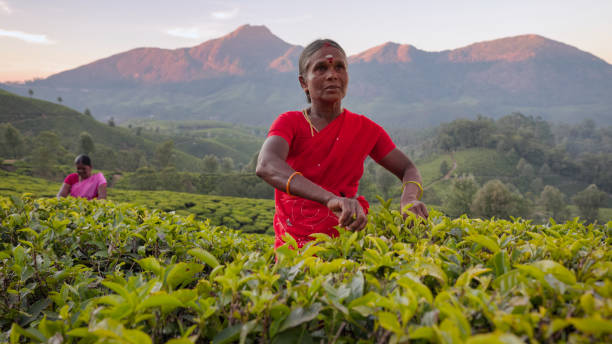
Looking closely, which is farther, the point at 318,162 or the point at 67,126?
the point at 67,126

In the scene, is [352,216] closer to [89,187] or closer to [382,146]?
[382,146]

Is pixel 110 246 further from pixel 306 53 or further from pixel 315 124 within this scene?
pixel 306 53

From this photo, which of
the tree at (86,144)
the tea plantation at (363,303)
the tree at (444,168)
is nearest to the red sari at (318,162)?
the tea plantation at (363,303)

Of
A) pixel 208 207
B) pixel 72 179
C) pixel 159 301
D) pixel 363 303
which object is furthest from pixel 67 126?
pixel 363 303

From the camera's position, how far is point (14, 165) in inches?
Result: 1453

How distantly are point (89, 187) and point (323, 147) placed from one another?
245 inches

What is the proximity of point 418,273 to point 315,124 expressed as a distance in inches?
79.0

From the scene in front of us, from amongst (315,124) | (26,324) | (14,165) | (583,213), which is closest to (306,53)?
(315,124)

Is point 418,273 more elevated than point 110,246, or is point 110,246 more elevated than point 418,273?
point 418,273

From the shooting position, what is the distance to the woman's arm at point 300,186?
176cm

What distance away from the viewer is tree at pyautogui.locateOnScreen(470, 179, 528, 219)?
116 feet

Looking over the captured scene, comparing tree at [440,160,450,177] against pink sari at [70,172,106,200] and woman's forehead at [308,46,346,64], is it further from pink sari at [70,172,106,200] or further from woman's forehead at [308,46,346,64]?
woman's forehead at [308,46,346,64]

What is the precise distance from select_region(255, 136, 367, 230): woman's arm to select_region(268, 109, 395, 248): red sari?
0.59 feet

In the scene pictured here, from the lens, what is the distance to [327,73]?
2773 mm
